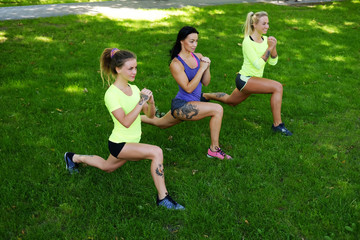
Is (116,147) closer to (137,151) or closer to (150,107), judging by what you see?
(137,151)

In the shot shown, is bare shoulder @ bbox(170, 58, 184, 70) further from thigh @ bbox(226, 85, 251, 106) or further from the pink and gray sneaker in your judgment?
thigh @ bbox(226, 85, 251, 106)

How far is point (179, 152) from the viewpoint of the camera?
18.1 ft

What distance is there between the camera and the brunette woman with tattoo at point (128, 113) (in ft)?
13.2

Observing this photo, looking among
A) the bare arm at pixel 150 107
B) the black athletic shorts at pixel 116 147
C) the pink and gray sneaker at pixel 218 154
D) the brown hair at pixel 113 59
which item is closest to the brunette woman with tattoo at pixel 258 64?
the pink and gray sneaker at pixel 218 154

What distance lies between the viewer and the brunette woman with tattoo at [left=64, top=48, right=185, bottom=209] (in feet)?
13.2

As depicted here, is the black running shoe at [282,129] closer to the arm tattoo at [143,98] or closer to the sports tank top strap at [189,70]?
the sports tank top strap at [189,70]

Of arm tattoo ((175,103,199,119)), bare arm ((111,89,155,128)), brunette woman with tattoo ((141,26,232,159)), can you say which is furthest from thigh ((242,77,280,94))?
bare arm ((111,89,155,128))

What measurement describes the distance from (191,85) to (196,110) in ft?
1.26

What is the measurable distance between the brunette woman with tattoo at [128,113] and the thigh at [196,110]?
3.21 feet

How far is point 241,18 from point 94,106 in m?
8.22

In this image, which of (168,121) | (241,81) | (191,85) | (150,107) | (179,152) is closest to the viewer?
(150,107)

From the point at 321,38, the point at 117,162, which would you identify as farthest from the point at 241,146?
the point at 321,38

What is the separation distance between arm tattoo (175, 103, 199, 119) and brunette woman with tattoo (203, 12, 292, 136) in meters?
1.37

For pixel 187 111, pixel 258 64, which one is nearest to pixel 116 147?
pixel 187 111
